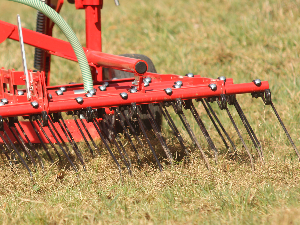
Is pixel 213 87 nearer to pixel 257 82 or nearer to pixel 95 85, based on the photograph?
pixel 257 82

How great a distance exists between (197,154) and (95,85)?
0.98 meters

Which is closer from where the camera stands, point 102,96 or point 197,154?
point 102,96

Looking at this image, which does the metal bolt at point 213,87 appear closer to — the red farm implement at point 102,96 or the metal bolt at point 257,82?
the red farm implement at point 102,96

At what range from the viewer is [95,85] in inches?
130

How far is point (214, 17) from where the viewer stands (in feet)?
20.9

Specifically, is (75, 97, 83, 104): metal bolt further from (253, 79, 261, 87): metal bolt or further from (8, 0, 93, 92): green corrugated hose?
(253, 79, 261, 87): metal bolt

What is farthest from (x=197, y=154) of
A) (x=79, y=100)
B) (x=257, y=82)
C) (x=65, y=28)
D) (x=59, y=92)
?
(x=65, y=28)

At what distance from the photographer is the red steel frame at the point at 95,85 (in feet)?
8.42

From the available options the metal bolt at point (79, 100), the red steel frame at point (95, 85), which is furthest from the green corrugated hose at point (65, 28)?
the metal bolt at point (79, 100)

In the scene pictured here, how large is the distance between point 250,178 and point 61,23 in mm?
1589

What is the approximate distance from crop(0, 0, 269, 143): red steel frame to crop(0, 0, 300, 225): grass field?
18.9 inches

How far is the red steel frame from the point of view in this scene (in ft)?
8.42

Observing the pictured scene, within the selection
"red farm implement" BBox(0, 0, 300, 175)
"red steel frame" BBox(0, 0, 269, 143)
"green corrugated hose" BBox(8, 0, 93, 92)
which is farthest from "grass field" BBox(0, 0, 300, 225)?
"green corrugated hose" BBox(8, 0, 93, 92)

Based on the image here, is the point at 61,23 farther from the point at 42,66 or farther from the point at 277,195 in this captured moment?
the point at 277,195
